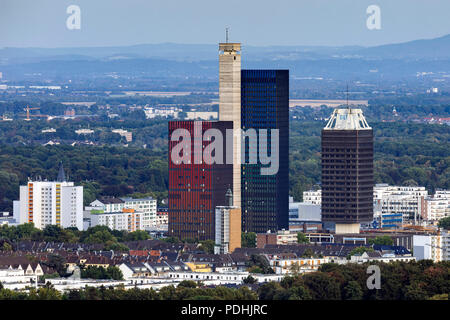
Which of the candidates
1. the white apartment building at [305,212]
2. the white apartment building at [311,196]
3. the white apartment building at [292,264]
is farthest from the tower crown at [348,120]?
the white apartment building at [311,196]

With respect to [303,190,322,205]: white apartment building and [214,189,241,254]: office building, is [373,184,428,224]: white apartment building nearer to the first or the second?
[303,190,322,205]: white apartment building

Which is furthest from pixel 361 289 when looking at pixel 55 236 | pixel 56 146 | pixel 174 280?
pixel 56 146

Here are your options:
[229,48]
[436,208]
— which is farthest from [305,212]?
[229,48]

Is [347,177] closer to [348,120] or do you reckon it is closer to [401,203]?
[348,120]

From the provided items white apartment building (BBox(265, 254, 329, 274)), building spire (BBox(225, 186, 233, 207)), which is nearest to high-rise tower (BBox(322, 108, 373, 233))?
building spire (BBox(225, 186, 233, 207))

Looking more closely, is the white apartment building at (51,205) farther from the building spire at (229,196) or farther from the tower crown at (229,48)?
the building spire at (229,196)
